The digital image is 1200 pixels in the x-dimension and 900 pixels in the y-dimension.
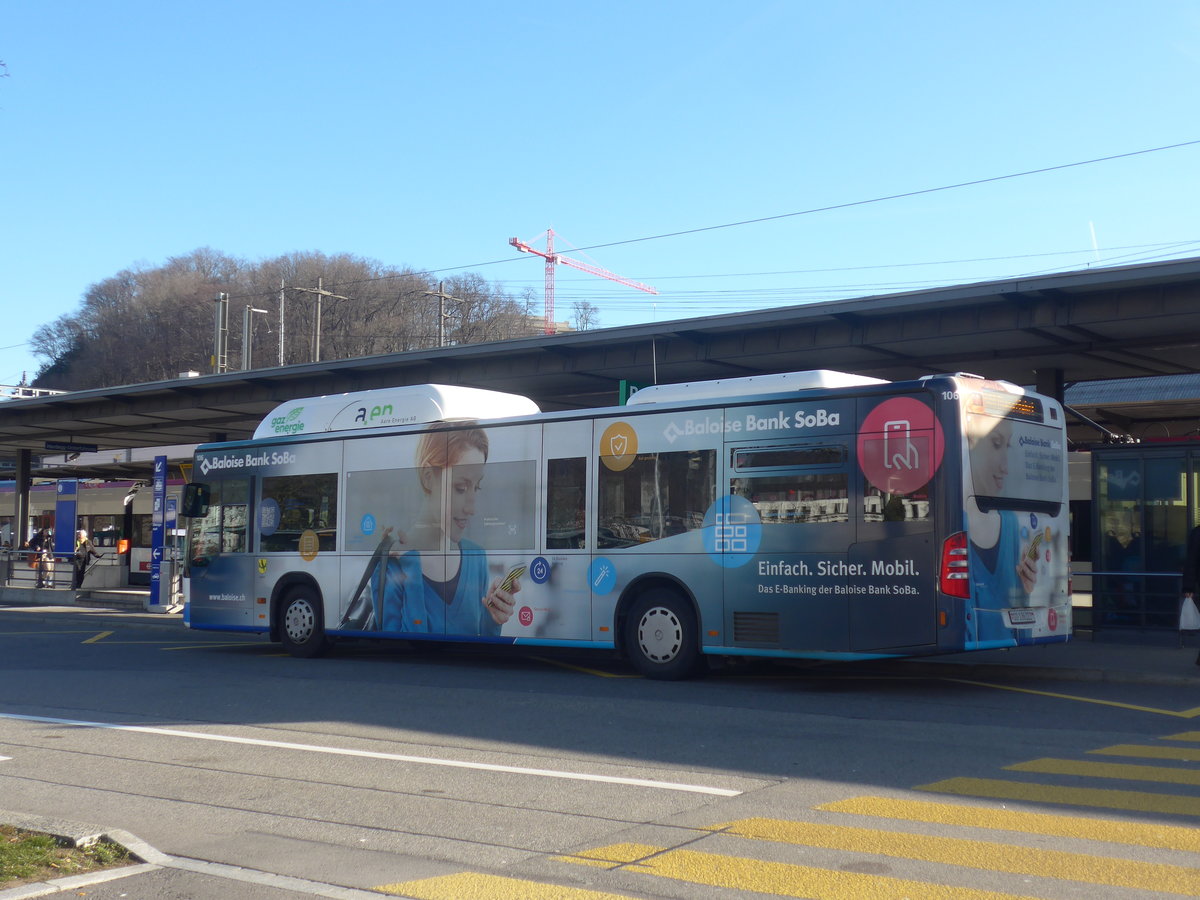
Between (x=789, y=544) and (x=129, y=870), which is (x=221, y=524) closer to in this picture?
(x=789, y=544)

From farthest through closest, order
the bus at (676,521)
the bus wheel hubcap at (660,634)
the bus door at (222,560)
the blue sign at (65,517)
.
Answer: the blue sign at (65,517)
the bus door at (222,560)
the bus wheel hubcap at (660,634)
the bus at (676,521)

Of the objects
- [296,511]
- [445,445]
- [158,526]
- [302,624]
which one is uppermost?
[445,445]

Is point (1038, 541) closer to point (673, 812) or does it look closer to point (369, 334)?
point (673, 812)

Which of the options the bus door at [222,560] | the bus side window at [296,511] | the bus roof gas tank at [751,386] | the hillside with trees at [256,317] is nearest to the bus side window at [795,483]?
the bus roof gas tank at [751,386]

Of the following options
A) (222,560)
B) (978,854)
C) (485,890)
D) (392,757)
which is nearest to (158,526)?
(222,560)

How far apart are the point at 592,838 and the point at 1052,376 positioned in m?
18.7

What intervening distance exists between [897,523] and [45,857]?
8160mm

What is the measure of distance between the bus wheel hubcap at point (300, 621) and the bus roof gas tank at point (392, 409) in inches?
102

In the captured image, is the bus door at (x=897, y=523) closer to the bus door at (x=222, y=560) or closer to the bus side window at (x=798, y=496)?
the bus side window at (x=798, y=496)

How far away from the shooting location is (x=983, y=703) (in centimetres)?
1148

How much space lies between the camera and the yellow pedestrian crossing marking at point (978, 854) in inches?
211

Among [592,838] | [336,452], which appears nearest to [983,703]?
[592,838]

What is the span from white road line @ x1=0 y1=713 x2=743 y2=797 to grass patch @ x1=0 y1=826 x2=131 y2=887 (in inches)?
112

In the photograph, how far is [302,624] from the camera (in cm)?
1722
